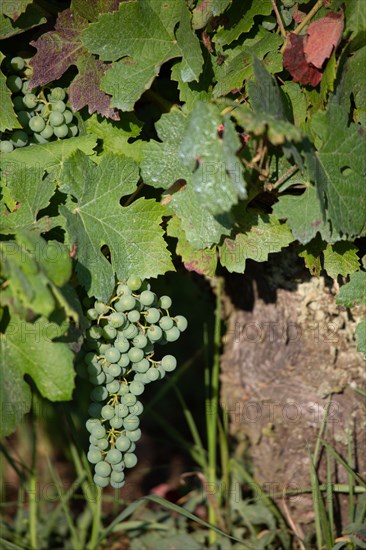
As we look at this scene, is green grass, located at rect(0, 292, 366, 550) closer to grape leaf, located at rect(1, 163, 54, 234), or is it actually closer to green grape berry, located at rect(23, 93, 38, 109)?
grape leaf, located at rect(1, 163, 54, 234)

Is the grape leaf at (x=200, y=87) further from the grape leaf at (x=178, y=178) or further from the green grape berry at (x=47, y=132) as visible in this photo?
the green grape berry at (x=47, y=132)

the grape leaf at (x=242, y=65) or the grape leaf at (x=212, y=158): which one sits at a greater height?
the grape leaf at (x=242, y=65)

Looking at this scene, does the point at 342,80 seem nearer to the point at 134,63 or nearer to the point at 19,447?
the point at 134,63

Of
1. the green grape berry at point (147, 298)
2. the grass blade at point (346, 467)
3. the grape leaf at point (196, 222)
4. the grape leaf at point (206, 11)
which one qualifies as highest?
the grape leaf at point (206, 11)

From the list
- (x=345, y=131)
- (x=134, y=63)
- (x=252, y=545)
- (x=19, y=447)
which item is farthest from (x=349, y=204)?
(x=19, y=447)

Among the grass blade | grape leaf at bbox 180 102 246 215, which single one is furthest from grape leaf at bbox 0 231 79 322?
the grass blade

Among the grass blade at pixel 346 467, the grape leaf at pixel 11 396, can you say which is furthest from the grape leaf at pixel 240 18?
the grass blade at pixel 346 467
